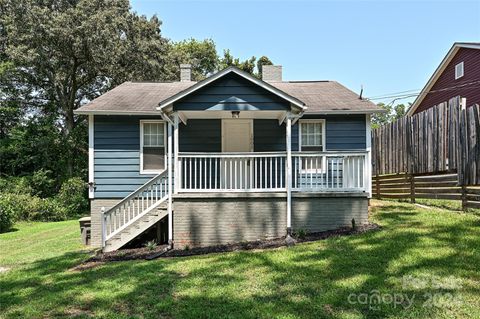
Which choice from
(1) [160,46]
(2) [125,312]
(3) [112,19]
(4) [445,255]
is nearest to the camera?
(2) [125,312]

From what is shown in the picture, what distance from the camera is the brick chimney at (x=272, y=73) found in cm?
1383

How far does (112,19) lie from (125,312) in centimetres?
2073

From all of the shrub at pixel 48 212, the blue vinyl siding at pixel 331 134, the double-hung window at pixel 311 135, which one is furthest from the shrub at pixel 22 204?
the double-hung window at pixel 311 135

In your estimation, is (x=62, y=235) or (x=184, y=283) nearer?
(x=184, y=283)

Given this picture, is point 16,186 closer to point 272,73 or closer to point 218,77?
point 272,73

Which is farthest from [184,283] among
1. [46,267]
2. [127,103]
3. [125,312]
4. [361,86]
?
[361,86]

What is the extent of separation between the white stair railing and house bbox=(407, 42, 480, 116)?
1506cm

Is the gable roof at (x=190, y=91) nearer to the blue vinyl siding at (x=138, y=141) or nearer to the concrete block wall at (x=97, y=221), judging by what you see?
the blue vinyl siding at (x=138, y=141)

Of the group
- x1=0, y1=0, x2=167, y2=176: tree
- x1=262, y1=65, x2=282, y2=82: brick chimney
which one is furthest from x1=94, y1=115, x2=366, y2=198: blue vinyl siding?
x1=0, y1=0, x2=167, y2=176: tree

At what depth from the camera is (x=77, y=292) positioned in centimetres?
550

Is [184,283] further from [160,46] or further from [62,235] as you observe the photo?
[160,46]

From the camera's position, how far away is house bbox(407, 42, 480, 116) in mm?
17000

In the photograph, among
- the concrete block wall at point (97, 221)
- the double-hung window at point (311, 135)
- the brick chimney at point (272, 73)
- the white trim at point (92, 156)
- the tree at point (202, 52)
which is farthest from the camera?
the tree at point (202, 52)

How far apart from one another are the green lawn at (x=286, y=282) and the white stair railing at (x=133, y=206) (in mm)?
1242
